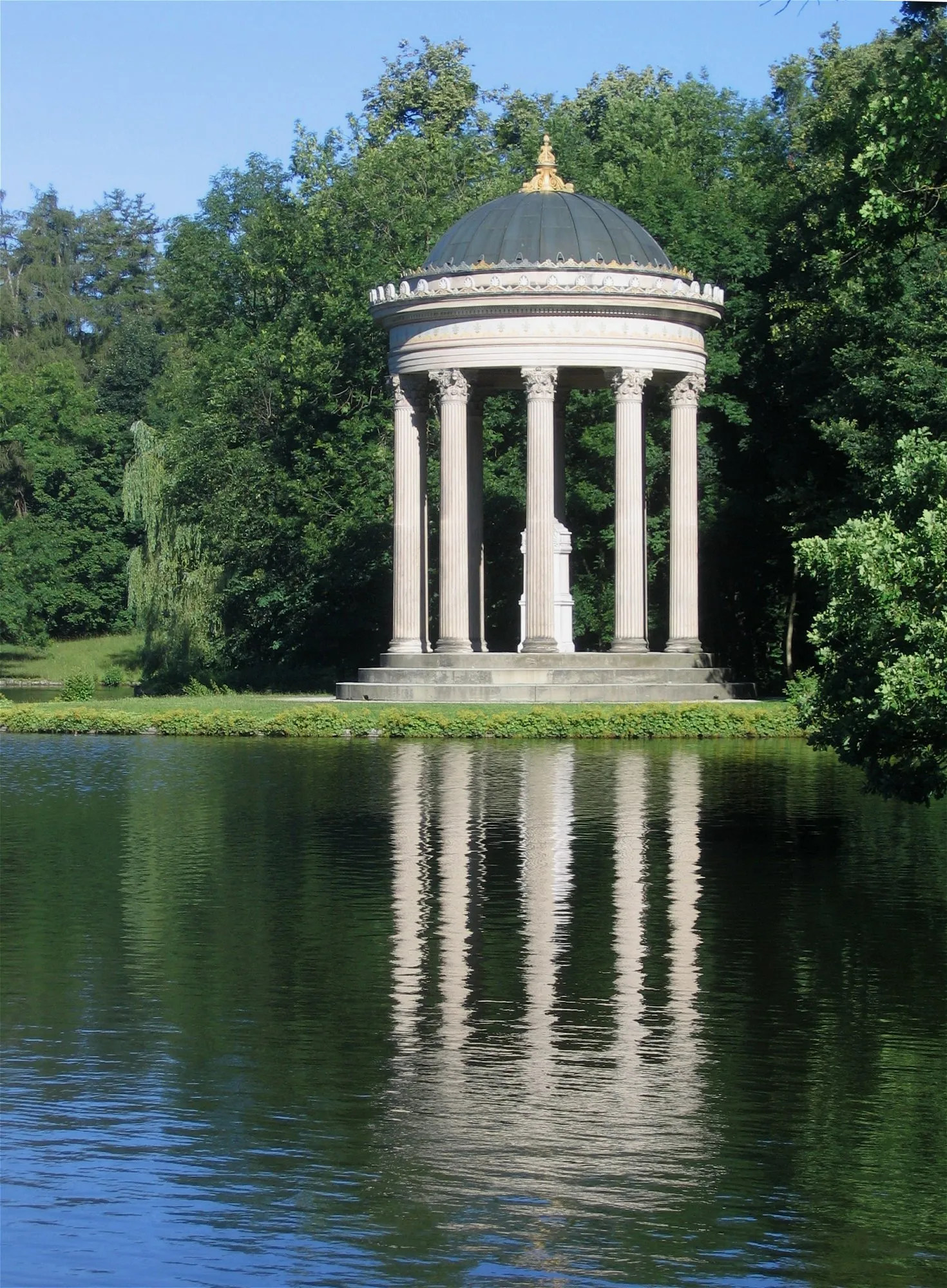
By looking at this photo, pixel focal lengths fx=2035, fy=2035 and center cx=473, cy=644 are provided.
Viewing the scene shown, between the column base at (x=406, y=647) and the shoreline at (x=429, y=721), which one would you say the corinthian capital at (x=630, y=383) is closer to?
the column base at (x=406, y=647)

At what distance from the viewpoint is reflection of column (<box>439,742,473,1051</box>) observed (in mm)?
18375

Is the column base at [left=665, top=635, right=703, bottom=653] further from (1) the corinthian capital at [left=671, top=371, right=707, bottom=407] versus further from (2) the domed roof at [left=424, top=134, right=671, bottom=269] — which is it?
(2) the domed roof at [left=424, top=134, right=671, bottom=269]

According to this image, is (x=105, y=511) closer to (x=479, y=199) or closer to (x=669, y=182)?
(x=479, y=199)

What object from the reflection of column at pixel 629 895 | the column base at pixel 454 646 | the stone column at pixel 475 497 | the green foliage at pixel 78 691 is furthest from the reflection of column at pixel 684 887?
the stone column at pixel 475 497

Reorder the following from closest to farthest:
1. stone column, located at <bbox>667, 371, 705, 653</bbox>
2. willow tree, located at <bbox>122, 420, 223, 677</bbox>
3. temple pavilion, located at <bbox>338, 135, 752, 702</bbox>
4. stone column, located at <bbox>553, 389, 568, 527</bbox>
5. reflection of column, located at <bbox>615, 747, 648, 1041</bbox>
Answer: reflection of column, located at <bbox>615, 747, 648, 1041</bbox>
temple pavilion, located at <bbox>338, 135, 752, 702</bbox>
stone column, located at <bbox>667, 371, 705, 653</bbox>
stone column, located at <bbox>553, 389, 568, 527</bbox>
willow tree, located at <bbox>122, 420, 223, 677</bbox>

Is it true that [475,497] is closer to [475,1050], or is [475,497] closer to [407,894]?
[407,894]

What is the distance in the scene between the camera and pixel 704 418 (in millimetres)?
72562

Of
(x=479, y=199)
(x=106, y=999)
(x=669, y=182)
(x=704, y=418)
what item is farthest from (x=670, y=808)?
(x=479, y=199)

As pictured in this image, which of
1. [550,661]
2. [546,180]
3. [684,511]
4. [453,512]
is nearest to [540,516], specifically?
[453,512]

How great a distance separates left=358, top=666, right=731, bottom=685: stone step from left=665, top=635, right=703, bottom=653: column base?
6.47 ft

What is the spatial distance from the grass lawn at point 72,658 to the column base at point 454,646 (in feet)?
123

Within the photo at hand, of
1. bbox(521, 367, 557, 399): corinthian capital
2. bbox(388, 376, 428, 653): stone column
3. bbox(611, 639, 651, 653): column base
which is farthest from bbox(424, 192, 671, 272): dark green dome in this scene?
bbox(611, 639, 651, 653): column base

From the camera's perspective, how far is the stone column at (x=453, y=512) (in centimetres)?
6134

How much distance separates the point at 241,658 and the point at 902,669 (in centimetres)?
5583
